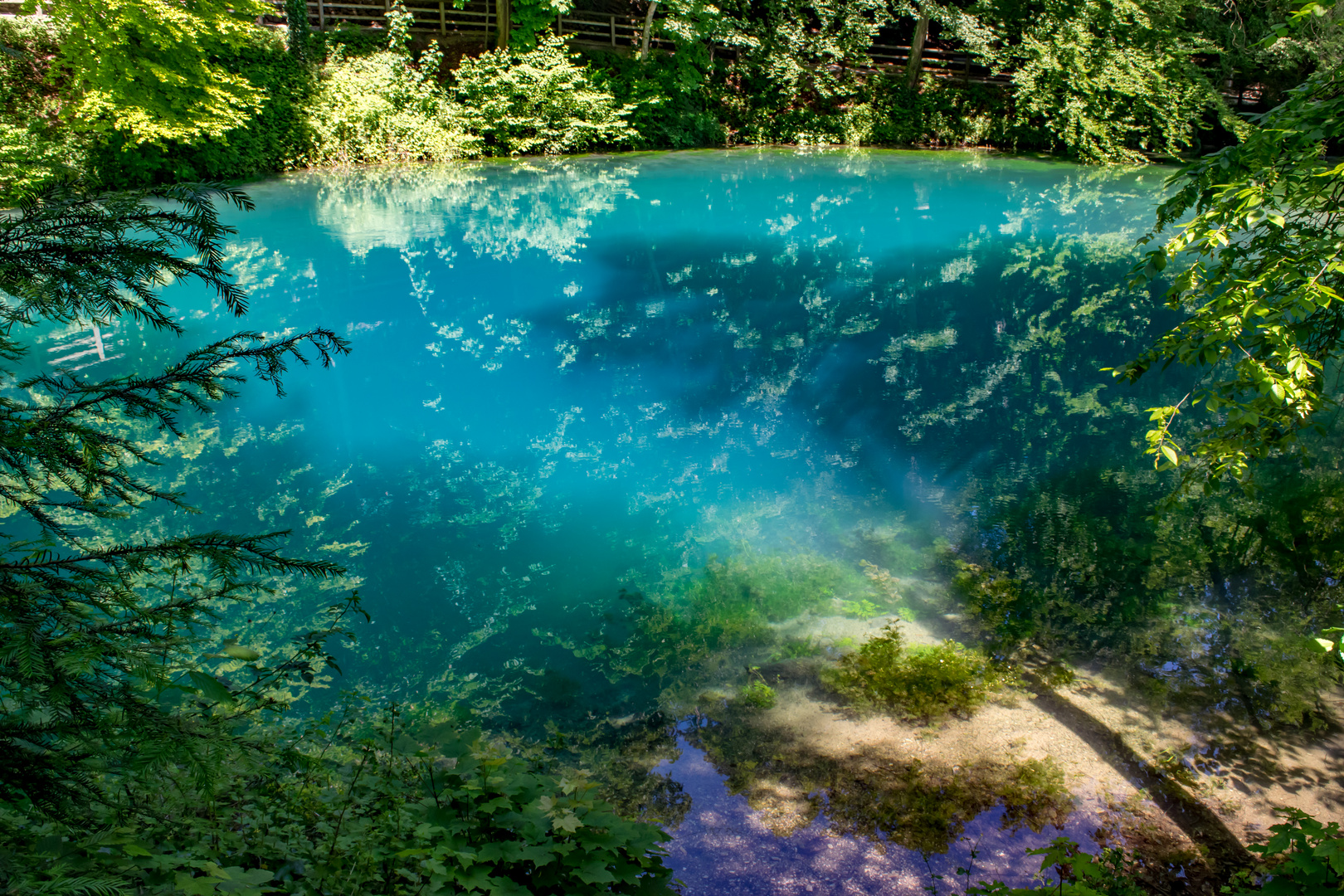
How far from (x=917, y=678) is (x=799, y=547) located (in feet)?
5.64

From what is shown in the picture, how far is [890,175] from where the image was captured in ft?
69.3

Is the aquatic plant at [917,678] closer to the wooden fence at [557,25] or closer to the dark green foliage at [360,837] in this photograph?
the dark green foliage at [360,837]

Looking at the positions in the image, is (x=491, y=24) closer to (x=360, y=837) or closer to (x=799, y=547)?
(x=799, y=547)

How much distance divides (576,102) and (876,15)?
9.26 meters

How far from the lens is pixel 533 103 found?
2241 cm

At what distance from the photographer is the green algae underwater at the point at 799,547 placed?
438 cm

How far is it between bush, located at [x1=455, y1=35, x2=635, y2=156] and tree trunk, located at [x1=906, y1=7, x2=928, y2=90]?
9543 mm

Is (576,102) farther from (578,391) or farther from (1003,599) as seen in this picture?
(1003,599)

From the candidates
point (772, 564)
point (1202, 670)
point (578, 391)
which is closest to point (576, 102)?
point (578, 391)

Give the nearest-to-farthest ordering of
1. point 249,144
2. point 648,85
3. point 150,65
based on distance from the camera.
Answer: point 150,65
point 249,144
point 648,85

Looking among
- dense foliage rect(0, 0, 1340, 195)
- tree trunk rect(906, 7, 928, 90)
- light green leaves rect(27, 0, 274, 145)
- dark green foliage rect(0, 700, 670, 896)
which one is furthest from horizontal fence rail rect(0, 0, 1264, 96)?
dark green foliage rect(0, 700, 670, 896)

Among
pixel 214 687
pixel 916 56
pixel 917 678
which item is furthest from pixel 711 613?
pixel 916 56

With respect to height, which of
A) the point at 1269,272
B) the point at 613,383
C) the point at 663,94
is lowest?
the point at 613,383

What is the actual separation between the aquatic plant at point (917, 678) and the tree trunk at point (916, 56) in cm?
2484
